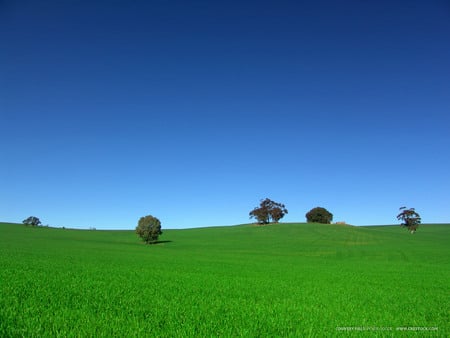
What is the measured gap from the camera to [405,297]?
12.0 m

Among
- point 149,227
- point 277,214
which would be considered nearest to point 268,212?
point 277,214

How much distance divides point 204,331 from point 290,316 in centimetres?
270

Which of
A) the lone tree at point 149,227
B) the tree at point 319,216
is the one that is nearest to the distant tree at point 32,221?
the lone tree at point 149,227

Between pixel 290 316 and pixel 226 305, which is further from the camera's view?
pixel 226 305

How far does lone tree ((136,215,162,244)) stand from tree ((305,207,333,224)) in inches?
2726

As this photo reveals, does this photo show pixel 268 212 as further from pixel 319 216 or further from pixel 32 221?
pixel 32 221

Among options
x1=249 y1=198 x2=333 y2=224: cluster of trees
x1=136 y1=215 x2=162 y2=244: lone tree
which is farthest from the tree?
x1=136 y1=215 x2=162 y2=244: lone tree

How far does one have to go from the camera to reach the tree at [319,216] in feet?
365

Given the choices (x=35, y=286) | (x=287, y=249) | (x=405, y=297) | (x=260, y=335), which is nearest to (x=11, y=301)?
(x=35, y=286)

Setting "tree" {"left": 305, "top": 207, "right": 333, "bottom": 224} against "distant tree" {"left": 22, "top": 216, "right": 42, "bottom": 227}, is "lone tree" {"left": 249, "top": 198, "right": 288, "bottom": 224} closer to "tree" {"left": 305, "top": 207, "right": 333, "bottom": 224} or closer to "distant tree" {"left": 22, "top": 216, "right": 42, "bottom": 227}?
"tree" {"left": 305, "top": 207, "right": 333, "bottom": 224}

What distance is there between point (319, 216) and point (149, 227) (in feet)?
237

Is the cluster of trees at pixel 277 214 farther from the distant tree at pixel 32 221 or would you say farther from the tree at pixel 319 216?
the distant tree at pixel 32 221

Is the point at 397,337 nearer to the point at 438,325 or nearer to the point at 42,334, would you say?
the point at 438,325

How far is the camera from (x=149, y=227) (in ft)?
207
